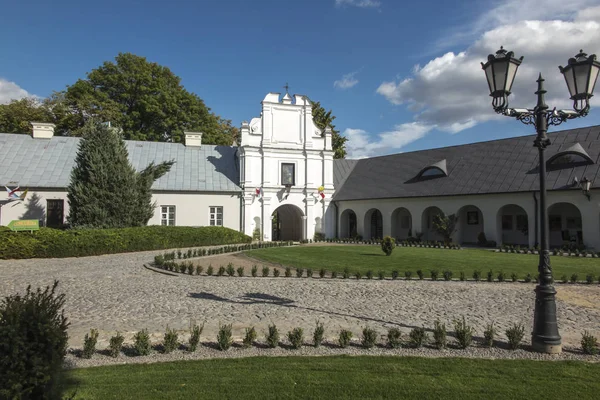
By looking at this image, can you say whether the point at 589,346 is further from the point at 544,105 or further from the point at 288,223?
the point at 288,223

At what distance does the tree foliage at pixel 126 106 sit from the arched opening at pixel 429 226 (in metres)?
21.7

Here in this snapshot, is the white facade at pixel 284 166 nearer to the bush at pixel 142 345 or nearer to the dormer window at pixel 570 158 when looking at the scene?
the dormer window at pixel 570 158

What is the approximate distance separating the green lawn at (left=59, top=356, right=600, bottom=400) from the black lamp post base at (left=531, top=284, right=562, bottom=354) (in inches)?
16.3

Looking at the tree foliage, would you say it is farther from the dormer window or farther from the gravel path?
the dormer window

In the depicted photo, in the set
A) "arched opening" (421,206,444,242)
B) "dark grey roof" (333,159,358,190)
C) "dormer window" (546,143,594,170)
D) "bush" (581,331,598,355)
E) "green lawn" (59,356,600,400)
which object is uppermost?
"dark grey roof" (333,159,358,190)

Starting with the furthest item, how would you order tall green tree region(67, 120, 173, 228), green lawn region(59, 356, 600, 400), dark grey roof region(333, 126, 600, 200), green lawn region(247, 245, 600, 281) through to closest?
dark grey roof region(333, 126, 600, 200) < tall green tree region(67, 120, 173, 228) < green lawn region(247, 245, 600, 281) < green lawn region(59, 356, 600, 400)

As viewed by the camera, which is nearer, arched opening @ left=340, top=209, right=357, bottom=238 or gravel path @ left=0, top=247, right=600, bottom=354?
gravel path @ left=0, top=247, right=600, bottom=354

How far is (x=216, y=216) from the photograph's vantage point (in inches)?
1144

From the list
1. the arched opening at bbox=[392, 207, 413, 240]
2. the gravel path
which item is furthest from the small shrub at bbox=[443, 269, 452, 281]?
the arched opening at bbox=[392, 207, 413, 240]

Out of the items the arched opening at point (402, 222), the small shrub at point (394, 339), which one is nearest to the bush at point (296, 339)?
the small shrub at point (394, 339)

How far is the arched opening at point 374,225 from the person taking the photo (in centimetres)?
3216

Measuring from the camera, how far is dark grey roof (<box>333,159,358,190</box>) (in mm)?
34844

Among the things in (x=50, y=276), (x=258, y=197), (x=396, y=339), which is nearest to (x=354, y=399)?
(x=396, y=339)

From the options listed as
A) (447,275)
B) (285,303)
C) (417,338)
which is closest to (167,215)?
(285,303)
